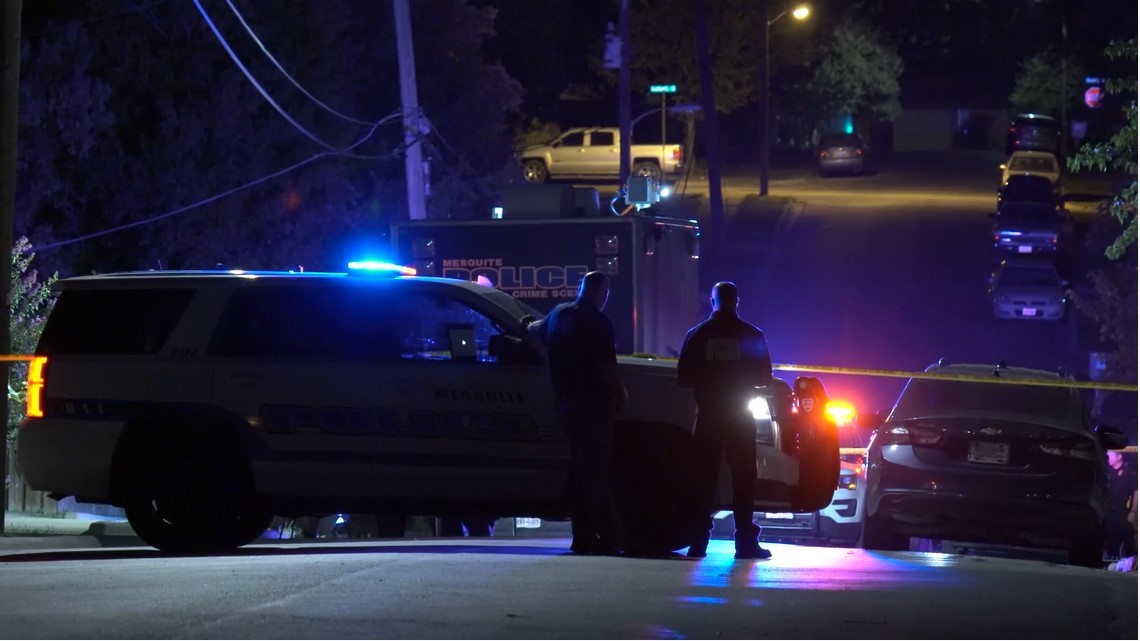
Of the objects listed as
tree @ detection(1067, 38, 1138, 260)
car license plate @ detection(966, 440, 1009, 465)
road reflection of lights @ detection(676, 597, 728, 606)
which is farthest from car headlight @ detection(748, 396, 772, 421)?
tree @ detection(1067, 38, 1138, 260)

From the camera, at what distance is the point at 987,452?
1175cm

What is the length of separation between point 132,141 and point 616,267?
13352mm

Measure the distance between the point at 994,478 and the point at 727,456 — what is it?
8.55 ft

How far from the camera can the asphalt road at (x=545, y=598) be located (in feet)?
23.4

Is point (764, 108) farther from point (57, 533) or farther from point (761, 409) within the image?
point (761, 409)

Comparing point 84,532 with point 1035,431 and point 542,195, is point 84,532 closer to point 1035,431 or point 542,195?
point 542,195

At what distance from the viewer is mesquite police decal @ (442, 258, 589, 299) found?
1556 centimetres

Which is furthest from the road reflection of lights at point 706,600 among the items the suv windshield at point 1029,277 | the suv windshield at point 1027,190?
the suv windshield at point 1027,190

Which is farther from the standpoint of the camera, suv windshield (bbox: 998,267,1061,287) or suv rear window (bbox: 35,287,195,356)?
suv windshield (bbox: 998,267,1061,287)

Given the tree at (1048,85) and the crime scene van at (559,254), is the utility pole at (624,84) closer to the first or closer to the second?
the crime scene van at (559,254)

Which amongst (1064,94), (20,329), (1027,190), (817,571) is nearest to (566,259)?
(20,329)

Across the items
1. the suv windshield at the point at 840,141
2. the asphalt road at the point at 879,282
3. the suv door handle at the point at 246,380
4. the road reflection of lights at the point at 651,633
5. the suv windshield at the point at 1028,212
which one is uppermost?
the suv door handle at the point at 246,380

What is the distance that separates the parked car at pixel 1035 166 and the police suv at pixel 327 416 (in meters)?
43.3

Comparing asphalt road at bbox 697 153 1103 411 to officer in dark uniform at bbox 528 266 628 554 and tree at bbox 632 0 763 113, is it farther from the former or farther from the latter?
officer in dark uniform at bbox 528 266 628 554
